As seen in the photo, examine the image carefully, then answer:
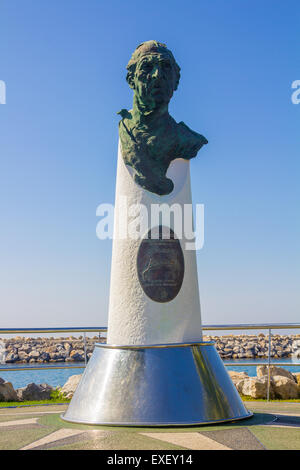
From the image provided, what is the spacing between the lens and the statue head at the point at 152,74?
7148mm

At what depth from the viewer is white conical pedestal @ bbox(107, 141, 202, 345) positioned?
6.89 meters

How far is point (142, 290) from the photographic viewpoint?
6957 mm

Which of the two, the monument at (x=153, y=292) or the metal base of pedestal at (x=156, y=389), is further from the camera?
the monument at (x=153, y=292)

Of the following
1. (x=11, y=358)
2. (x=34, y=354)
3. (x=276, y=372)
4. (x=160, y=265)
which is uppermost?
(x=160, y=265)

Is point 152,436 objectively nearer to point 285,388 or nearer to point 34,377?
point 285,388

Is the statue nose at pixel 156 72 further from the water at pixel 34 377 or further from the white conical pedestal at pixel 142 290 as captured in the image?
the water at pixel 34 377

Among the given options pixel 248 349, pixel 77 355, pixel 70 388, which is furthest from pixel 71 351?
pixel 70 388

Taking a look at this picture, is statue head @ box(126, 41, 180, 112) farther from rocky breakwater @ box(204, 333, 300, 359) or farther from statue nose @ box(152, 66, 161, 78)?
rocky breakwater @ box(204, 333, 300, 359)

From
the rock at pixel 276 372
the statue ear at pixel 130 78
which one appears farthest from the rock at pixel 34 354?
the statue ear at pixel 130 78

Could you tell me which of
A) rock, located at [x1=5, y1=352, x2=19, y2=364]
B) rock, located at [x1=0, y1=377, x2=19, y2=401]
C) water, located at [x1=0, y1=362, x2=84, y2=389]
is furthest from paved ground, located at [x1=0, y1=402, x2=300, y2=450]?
rock, located at [x1=5, y1=352, x2=19, y2=364]

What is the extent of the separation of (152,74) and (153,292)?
2.71m

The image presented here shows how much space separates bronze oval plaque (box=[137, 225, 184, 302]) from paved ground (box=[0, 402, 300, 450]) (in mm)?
1665

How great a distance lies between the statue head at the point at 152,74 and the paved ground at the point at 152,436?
3.92m
